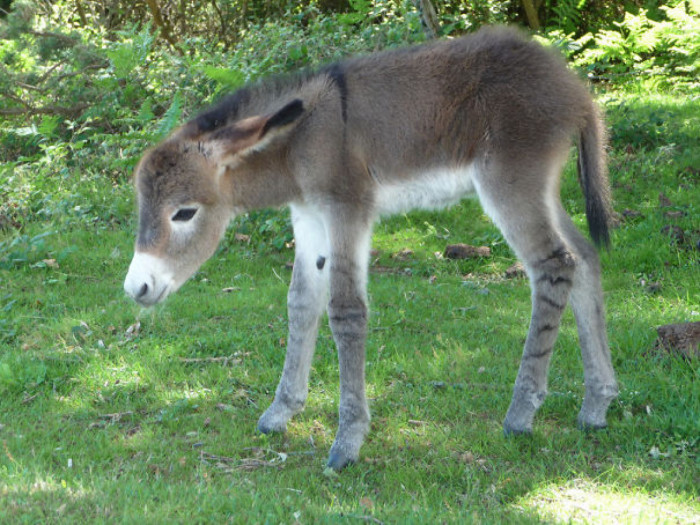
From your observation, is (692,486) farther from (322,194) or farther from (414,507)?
(322,194)

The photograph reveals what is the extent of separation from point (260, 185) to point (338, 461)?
161cm

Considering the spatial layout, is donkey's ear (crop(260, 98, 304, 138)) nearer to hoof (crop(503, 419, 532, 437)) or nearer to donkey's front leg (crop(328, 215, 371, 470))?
donkey's front leg (crop(328, 215, 371, 470))

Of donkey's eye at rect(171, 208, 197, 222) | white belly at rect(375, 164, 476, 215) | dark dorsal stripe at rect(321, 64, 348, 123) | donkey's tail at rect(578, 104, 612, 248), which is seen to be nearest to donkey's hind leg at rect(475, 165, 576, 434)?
white belly at rect(375, 164, 476, 215)

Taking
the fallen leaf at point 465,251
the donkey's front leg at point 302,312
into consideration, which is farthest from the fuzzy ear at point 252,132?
the fallen leaf at point 465,251

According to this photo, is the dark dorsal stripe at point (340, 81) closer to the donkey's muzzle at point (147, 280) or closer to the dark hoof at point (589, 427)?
the donkey's muzzle at point (147, 280)

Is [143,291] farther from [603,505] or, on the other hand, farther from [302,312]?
[603,505]

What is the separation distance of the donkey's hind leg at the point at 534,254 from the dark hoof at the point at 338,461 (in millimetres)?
920

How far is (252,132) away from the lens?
4137 mm

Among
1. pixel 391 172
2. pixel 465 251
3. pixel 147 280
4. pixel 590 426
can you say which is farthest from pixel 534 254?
pixel 465 251

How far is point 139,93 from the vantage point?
10750 millimetres

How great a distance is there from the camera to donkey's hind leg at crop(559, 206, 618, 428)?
4.46m

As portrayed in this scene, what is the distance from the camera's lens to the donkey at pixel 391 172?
4.18 m

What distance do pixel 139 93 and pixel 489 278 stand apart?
610cm

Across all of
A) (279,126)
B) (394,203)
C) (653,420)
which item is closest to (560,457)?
(653,420)
